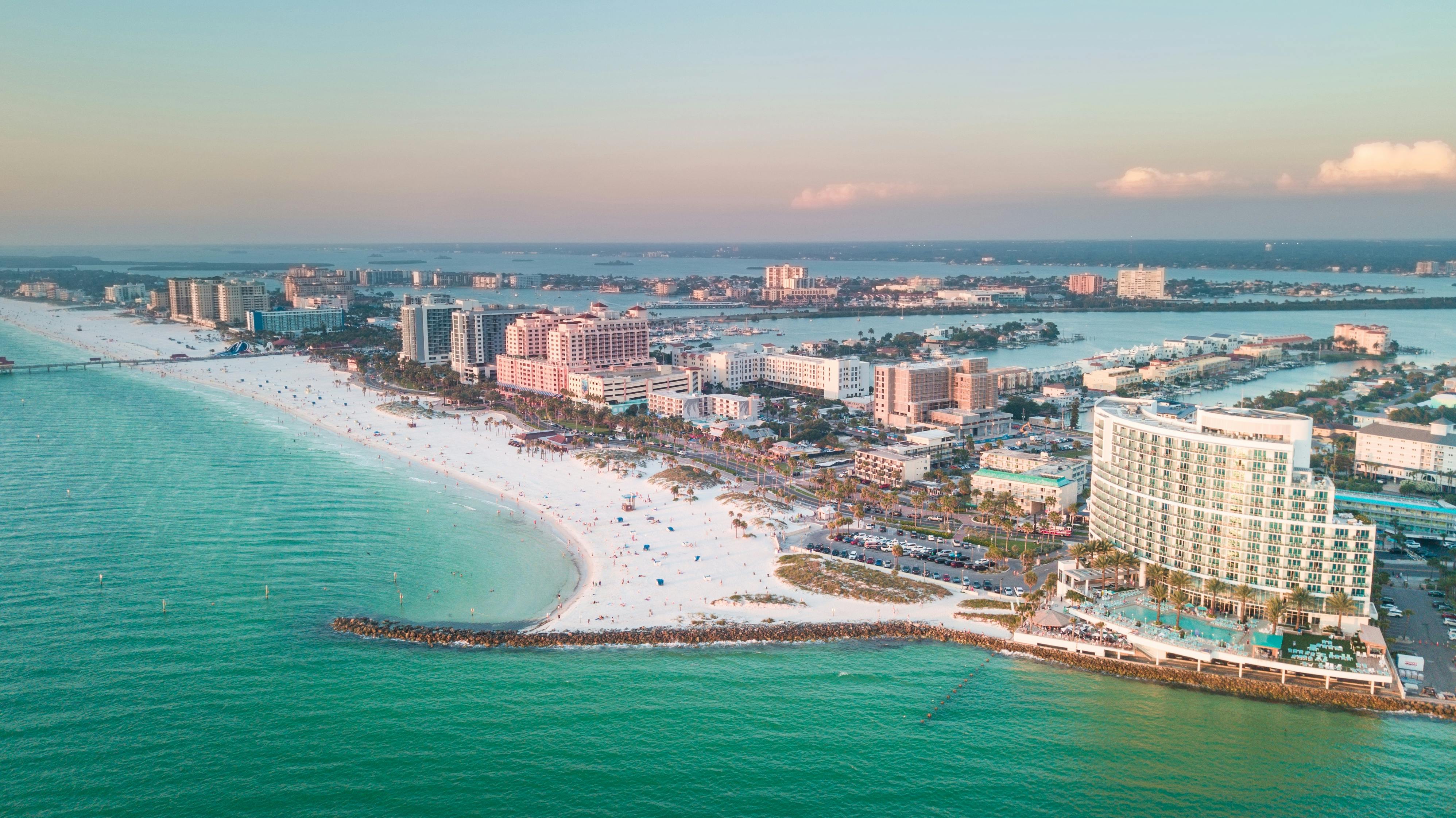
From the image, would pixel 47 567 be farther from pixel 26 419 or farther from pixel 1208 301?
pixel 1208 301

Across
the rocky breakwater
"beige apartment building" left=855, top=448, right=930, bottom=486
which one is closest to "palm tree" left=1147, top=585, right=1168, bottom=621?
the rocky breakwater

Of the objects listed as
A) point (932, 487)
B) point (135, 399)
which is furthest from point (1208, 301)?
point (135, 399)

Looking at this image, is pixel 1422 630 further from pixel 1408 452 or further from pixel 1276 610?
pixel 1408 452

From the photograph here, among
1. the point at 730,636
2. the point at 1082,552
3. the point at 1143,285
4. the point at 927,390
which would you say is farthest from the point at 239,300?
the point at 1143,285

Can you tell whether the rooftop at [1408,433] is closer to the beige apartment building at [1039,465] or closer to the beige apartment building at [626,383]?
the beige apartment building at [1039,465]

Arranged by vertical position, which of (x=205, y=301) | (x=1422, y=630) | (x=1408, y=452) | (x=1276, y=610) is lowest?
(x=1422, y=630)
